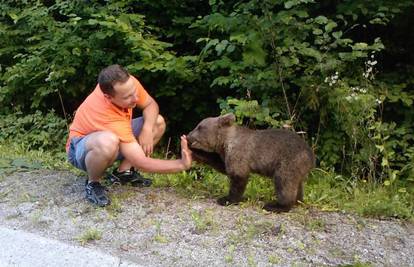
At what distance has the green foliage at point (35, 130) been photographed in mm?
8680

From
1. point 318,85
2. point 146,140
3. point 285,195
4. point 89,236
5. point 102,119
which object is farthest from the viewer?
point 318,85

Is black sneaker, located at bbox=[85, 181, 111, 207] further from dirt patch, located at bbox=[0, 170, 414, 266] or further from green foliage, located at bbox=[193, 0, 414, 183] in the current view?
green foliage, located at bbox=[193, 0, 414, 183]

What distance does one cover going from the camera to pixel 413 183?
6559 mm

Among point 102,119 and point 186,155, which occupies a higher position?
point 102,119

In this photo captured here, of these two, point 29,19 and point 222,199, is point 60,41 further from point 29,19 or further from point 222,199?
point 222,199

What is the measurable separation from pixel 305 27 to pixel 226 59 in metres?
1.23

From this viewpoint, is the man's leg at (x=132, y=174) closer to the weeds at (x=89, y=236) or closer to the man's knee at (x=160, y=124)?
the man's knee at (x=160, y=124)

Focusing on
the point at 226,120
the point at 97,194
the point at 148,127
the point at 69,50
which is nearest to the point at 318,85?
the point at 226,120

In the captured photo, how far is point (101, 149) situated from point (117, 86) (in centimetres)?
58

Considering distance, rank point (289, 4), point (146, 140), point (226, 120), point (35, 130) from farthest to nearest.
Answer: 1. point (35, 130)
2. point (289, 4)
3. point (146, 140)
4. point (226, 120)

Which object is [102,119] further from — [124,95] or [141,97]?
[141,97]

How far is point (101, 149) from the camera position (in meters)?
5.36

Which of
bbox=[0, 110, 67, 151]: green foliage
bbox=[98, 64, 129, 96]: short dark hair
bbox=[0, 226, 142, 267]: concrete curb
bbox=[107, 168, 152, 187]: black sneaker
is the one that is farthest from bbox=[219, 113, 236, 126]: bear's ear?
bbox=[0, 110, 67, 151]: green foliage

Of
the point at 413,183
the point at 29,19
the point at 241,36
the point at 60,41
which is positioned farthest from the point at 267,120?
the point at 29,19
